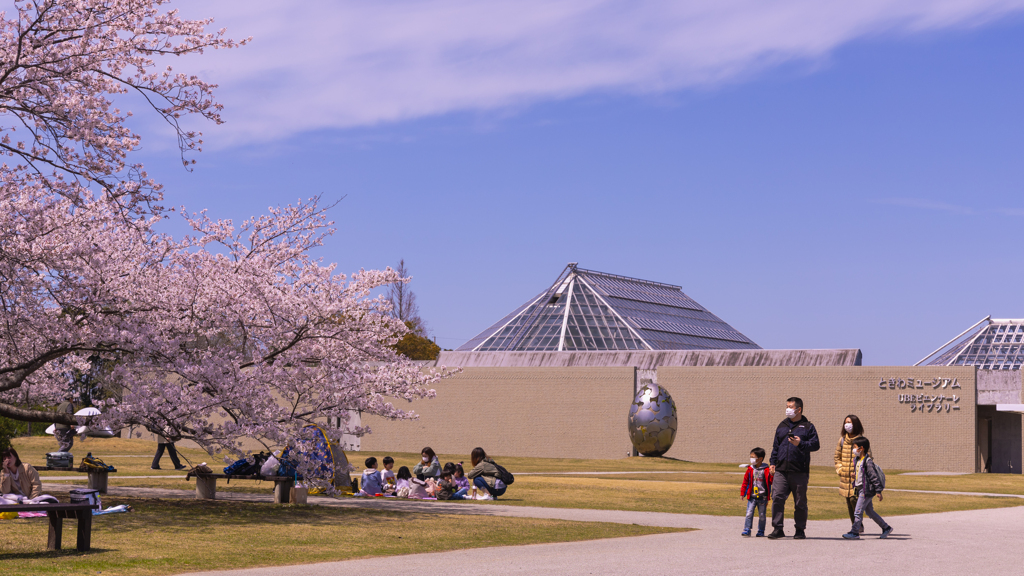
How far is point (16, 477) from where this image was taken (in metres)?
14.1

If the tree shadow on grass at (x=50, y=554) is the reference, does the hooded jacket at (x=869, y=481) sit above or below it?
above

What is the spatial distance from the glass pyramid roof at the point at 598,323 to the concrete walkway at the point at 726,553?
128 ft

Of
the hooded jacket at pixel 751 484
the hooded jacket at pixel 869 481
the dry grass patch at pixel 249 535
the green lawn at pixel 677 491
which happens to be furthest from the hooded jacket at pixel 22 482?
the hooded jacket at pixel 869 481

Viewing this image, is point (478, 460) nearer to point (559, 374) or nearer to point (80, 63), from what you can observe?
point (80, 63)

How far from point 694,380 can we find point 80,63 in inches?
1460

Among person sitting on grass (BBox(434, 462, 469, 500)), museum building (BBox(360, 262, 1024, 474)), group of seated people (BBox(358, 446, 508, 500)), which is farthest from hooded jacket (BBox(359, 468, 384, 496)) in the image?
museum building (BBox(360, 262, 1024, 474))

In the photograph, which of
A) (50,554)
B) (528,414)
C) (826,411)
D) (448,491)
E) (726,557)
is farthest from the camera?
(528,414)

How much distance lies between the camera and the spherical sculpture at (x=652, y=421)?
44.6m

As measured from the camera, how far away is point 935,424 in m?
43.7

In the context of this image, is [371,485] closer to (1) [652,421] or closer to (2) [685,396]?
(1) [652,421]

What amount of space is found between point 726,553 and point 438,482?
9.70 metres

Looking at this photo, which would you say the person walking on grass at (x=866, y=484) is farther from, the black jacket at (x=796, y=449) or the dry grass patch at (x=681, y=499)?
the dry grass patch at (x=681, y=499)

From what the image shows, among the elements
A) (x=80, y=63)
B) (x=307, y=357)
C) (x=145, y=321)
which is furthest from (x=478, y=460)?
(x=80, y=63)

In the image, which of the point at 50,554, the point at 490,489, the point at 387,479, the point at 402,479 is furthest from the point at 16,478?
the point at 490,489
